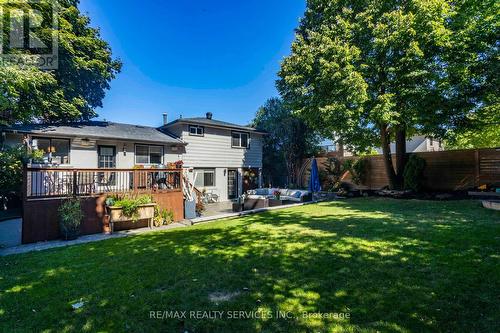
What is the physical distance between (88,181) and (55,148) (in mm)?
3895

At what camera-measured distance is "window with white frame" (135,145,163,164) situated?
13445 millimetres

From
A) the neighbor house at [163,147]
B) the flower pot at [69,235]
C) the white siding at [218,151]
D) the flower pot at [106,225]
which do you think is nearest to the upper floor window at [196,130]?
the neighbor house at [163,147]

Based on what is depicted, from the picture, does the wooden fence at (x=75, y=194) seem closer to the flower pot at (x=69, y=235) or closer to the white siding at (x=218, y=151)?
the flower pot at (x=69, y=235)

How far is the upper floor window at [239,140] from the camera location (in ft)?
58.0

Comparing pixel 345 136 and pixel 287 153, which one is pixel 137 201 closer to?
pixel 345 136

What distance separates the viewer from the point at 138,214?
771 cm

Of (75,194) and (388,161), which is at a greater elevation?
(388,161)

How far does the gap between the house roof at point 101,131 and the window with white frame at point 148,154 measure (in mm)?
595

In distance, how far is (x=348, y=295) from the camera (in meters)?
2.95

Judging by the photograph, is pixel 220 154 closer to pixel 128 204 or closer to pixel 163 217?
pixel 163 217

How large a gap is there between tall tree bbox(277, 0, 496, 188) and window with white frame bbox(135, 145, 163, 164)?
28.1 feet

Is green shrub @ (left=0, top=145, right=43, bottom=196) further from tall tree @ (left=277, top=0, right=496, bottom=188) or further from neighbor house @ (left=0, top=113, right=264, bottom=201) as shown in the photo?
tall tree @ (left=277, top=0, right=496, bottom=188)

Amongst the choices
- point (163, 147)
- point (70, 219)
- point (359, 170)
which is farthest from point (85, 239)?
point (359, 170)

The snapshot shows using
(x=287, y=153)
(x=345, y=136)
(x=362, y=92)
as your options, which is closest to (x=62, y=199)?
(x=362, y=92)
